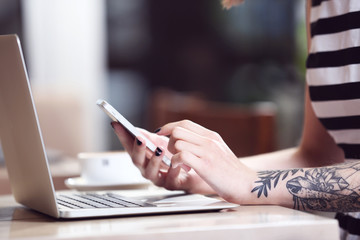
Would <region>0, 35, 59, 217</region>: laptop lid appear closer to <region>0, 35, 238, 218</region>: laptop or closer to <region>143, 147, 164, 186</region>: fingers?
<region>0, 35, 238, 218</region>: laptop

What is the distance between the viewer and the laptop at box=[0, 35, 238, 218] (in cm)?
71

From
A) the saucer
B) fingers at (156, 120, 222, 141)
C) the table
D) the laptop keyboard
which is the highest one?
fingers at (156, 120, 222, 141)

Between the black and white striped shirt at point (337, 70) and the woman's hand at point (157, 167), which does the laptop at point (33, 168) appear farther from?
the black and white striped shirt at point (337, 70)

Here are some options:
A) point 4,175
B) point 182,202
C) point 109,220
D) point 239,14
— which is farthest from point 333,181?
point 239,14

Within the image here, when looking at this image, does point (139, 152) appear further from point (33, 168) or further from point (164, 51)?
point (164, 51)

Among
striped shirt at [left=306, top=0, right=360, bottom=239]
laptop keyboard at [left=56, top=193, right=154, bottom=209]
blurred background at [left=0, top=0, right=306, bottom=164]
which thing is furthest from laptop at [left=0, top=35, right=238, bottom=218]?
blurred background at [left=0, top=0, right=306, bottom=164]

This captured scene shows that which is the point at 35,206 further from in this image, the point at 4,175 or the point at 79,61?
the point at 79,61

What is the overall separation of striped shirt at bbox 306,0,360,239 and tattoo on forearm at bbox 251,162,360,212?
0.23 m

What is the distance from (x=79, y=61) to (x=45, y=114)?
1.83m

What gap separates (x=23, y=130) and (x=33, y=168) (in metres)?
0.05

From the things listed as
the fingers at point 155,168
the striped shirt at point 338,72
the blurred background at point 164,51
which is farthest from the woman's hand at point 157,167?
the blurred background at point 164,51

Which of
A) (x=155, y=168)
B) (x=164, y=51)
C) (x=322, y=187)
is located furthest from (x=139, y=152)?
(x=164, y=51)

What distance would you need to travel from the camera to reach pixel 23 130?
2.51 feet

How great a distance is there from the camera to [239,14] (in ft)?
16.0
